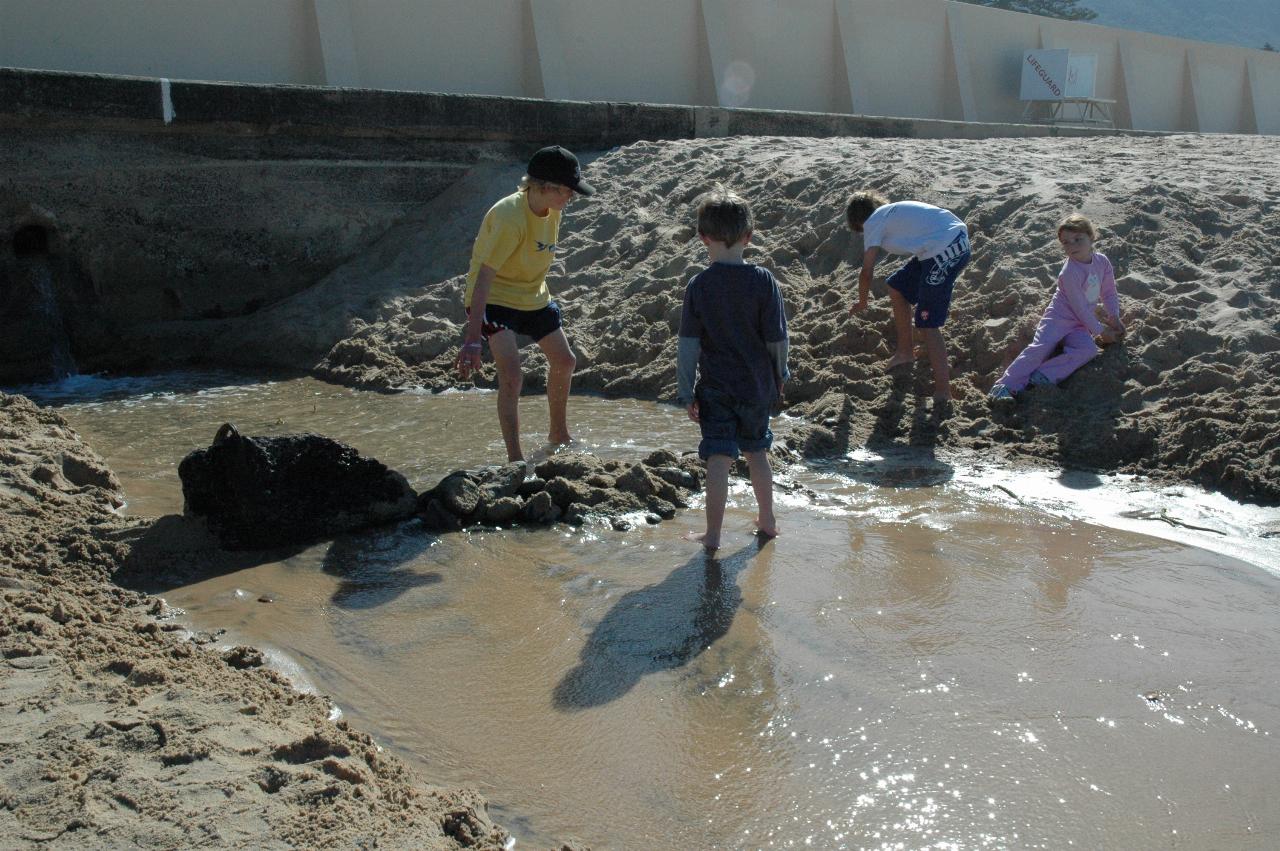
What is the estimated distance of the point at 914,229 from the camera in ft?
20.9

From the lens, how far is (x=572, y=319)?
340 inches

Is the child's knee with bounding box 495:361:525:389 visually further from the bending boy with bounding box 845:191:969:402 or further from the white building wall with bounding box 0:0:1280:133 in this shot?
the white building wall with bounding box 0:0:1280:133

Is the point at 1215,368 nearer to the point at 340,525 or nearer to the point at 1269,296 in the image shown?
the point at 1269,296

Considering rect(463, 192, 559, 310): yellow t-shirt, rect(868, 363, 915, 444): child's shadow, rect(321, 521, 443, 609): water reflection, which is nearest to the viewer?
rect(321, 521, 443, 609): water reflection

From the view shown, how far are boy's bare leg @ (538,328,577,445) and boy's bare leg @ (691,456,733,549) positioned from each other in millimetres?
1631

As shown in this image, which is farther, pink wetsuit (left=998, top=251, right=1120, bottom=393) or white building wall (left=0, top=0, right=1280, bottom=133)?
white building wall (left=0, top=0, right=1280, bottom=133)

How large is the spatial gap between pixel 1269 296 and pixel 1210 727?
4122 millimetres

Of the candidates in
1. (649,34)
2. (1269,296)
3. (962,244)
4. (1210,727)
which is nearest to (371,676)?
(1210,727)

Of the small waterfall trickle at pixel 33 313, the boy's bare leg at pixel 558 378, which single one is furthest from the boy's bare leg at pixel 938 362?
the small waterfall trickle at pixel 33 313

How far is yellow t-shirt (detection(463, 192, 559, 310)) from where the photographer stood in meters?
5.26

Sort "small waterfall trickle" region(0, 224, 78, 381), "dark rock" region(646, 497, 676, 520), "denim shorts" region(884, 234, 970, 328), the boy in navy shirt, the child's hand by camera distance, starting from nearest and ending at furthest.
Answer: the boy in navy shirt
"dark rock" region(646, 497, 676, 520)
the child's hand
"denim shorts" region(884, 234, 970, 328)
"small waterfall trickle" region(0, 224, 78, 381)

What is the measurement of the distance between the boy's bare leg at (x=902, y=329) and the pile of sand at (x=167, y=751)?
14.6 ft

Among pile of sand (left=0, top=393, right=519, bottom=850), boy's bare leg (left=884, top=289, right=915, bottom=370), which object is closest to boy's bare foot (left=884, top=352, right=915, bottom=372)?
boy's bare leg (left=884, top=289, right=915, bottom=370)

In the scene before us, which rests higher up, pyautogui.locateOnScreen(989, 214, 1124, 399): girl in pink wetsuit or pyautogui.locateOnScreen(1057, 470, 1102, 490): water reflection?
pyautogui.locateOnScreen(989, 214, 1124, 399): girl in pink wetsuit
